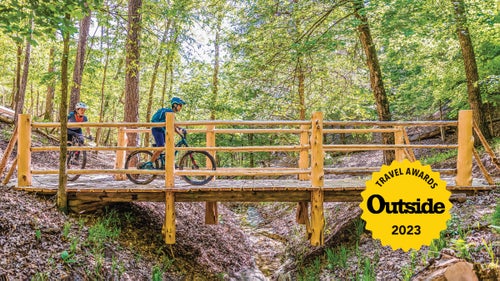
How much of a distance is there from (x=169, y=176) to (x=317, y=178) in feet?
8.24

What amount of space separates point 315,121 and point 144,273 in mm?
3656

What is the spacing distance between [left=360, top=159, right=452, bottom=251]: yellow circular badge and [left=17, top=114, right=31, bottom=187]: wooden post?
225 inches

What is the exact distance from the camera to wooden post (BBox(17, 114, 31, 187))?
20.4ft

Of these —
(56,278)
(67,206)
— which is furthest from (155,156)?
(56,278)

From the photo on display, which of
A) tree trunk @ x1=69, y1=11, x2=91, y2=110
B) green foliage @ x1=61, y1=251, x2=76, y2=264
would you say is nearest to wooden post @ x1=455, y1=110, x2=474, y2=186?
green foliage @ x1=61, y1=251, x2=76, y2=264

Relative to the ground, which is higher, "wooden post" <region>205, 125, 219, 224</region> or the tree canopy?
the tree canopy

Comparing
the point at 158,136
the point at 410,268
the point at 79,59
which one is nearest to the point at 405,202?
the point at 410,268

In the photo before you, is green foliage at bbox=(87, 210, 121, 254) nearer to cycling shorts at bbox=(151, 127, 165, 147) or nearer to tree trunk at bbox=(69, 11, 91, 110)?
cycling shorts at bbox=(151, 127, 165, 147)

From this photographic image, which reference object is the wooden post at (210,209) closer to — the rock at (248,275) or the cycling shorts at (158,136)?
the cycling shorts at (158,136)

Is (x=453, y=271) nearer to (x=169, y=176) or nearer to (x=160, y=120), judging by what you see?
(x=169, y=176)

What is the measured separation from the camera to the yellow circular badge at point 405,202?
14.6 ft

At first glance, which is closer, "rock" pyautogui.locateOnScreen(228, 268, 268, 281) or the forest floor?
the forest floor

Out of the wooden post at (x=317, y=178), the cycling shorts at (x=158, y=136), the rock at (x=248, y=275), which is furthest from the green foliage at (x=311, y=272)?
the cycling shorts at (x=158, y=136)

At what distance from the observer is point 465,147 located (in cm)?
606
